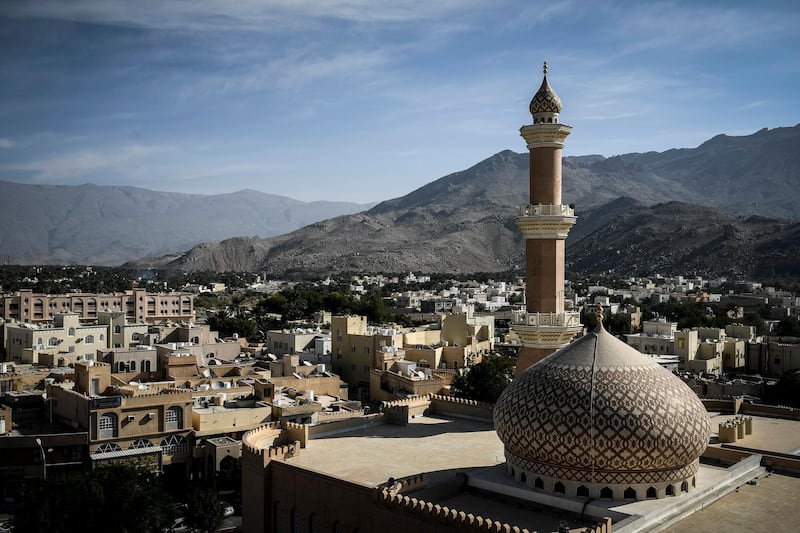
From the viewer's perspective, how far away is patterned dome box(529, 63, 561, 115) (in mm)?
18094

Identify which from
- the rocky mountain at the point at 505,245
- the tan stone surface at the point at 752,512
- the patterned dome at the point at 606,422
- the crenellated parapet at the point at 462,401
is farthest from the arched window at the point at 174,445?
the rocky mountain at the point at 505,245

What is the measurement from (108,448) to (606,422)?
1364 centimetres

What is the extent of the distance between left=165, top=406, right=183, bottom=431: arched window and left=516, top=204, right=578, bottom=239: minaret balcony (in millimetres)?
9912

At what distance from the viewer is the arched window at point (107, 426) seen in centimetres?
2029

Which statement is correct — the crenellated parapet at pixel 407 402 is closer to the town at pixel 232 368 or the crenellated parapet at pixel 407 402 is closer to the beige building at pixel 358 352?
the town at pixel 232 368

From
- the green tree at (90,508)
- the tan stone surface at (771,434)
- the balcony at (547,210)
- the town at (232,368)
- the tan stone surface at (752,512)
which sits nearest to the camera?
the tan stone surface at (752,512)

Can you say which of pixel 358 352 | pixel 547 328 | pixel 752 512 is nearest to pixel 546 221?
pixel 547 328

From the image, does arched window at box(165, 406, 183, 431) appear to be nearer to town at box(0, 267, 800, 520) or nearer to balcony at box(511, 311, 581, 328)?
town at box(0, 267, 800, 520)

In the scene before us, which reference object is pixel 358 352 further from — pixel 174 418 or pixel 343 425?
pixel 343 425

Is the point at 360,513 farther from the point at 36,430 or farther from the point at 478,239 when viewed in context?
the point at 478,239

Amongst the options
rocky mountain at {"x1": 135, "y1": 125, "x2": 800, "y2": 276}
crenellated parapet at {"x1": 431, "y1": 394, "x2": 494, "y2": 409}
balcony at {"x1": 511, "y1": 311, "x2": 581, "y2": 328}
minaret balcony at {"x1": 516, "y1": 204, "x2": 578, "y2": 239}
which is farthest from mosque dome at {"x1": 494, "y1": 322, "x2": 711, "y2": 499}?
rocky mountain at {"x1": 135, "y1": 125, "x2": 800, "y2": 276}

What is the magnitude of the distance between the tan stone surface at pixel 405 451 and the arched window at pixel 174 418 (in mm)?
6519

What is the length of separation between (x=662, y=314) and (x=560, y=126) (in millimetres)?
46085

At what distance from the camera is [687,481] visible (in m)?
11.7
